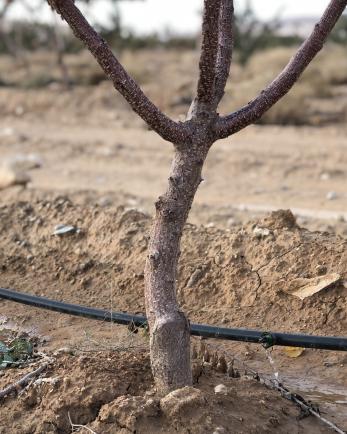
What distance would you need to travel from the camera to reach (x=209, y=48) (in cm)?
272

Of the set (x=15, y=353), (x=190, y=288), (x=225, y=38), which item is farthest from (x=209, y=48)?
(x=190, y=288)

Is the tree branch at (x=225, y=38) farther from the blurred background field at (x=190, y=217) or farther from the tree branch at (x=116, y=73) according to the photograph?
the blurred background field at (x=190, y=217)

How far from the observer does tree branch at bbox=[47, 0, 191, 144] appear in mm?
2654

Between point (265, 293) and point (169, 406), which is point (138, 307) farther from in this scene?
point (169, 406)

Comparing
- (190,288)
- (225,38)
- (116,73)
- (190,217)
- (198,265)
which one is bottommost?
(190,288)

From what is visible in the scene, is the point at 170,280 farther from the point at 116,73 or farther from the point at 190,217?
the point at 190,217

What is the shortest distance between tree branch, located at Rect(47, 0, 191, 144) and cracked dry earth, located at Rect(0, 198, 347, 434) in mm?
860

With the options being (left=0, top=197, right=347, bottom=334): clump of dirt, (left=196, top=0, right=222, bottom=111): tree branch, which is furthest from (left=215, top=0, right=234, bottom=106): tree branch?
(left=0, top=197, right=347, bottom=334): clump of dirt

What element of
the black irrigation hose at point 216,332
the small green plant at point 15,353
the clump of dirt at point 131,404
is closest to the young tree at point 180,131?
the clump of dirt at point 131,404

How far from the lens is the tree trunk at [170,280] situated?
109 inches

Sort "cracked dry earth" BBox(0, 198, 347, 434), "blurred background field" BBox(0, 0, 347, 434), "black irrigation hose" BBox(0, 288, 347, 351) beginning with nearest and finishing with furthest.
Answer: "cracked dry earth" BBox(0, 198, 347, 434) < "black irrigation hose" BBox(0, 288, 347, 351) < "blurred background field" BBox(0, 0, 347, 434)

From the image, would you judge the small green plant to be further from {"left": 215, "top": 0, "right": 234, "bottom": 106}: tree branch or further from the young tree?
{"left": 215, "top": 0, "right": 234, "bottom": 106}: tree branch

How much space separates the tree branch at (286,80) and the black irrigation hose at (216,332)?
854 millimetres

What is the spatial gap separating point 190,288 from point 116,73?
170cm
